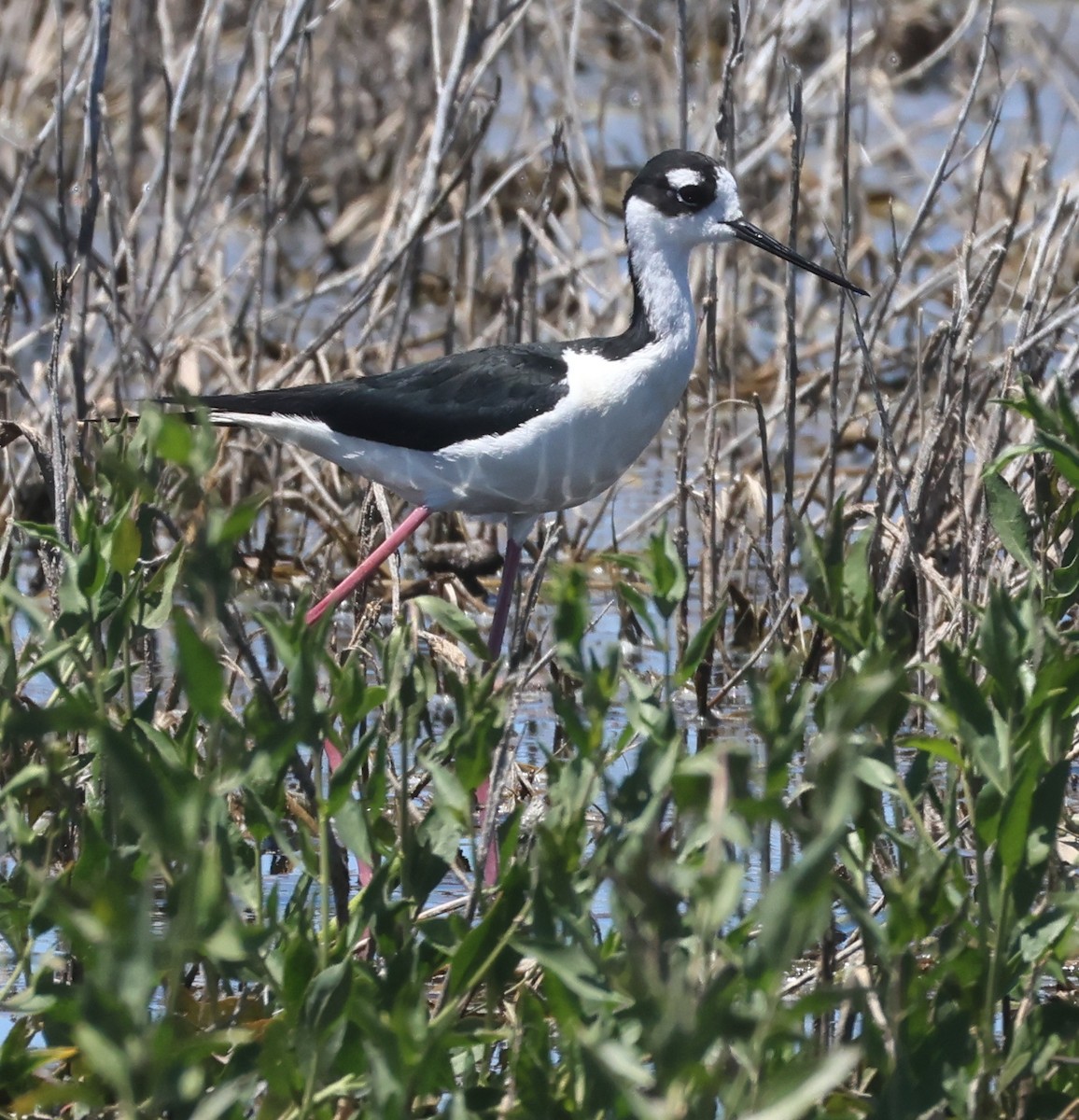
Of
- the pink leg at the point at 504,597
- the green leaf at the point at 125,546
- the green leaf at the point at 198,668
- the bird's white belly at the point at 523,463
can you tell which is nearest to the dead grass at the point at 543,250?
the bird's white belly at the point at 523,463

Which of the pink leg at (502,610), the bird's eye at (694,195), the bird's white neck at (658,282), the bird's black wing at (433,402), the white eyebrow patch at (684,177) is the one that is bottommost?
the pink leg at (502,610)

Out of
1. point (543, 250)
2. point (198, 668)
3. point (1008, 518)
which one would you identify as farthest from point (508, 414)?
point (543, 250)

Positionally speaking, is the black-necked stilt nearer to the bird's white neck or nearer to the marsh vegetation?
the bird's white neck

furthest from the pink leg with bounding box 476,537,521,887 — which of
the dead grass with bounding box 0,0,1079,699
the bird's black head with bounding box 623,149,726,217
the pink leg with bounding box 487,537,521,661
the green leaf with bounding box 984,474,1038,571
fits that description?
the green leaf with bounding box 984,474,1038,571

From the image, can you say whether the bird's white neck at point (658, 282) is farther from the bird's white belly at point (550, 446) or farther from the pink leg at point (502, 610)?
the pink leg at point (502, 610)

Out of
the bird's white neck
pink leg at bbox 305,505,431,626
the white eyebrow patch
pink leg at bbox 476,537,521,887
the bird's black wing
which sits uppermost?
the white eyebrow patch

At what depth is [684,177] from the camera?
3891mm

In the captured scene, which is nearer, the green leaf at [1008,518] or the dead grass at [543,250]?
the green leaf at [1008,518]

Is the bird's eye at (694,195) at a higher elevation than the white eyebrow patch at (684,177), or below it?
below

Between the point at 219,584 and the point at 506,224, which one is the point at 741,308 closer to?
the point at 506,224

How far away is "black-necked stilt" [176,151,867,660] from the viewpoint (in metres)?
3.65

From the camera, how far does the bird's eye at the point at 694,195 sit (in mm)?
3898

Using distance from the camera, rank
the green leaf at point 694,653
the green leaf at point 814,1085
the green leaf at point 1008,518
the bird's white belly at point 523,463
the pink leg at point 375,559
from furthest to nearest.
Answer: the bird's white belly at point 523,463
the pink leg at point 375,559
the green leaf at point 1008,518
the green leaf at point 694,653
the green leaf at point 814,1085

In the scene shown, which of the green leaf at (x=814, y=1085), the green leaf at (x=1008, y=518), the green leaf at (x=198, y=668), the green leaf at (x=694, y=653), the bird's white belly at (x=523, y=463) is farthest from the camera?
the bird's white belly at (x=523, y=463)
